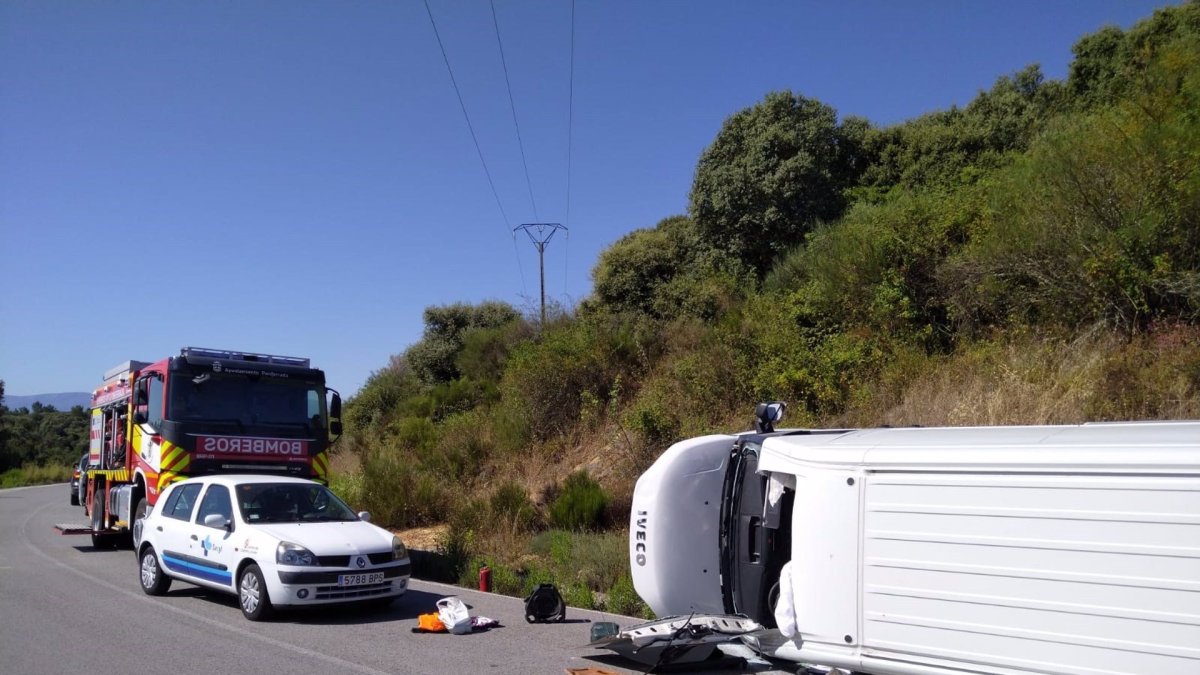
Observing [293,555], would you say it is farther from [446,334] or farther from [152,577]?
[446,334]

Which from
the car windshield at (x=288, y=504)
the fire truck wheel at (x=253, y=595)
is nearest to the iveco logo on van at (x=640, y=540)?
the fire truck wheel at (x=253, y=595)

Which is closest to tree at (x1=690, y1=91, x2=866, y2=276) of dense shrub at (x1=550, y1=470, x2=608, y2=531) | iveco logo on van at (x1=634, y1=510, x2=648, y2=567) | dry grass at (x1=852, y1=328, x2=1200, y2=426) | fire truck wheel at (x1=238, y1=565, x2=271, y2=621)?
dry grass at (x1=852, y1=328, x2=1200, y2=426)

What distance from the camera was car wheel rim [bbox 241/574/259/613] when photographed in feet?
32.6

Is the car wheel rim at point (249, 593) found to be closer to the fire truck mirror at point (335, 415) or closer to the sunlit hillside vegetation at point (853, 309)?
the sunlit hillside vegetation at point (853, 309)

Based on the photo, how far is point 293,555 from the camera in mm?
9836

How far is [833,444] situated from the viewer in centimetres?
634

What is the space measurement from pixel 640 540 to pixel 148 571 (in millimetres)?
7529

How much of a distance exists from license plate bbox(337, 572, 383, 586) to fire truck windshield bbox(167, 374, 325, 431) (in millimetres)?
5407

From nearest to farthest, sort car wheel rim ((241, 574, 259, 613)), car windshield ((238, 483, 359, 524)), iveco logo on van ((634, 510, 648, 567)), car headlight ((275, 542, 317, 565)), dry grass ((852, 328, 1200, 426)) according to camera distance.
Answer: iveco logo on van ((634, 510, 648, 567)) → car headlight ((275, 542, 317, 565)) → car wheel rim ((241, 574, 259, 613)) → car windshield ((238, 483, 359, 524)) → dry grass ((852, 328, 1200, 426))

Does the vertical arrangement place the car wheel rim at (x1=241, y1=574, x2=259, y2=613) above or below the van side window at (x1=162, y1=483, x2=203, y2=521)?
below

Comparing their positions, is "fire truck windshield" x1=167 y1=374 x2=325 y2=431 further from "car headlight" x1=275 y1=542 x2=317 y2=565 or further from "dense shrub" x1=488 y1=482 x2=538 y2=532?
"car headlight" x1=275 y1=542 x2=317 y2=565

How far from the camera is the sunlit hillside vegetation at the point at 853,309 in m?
12.7

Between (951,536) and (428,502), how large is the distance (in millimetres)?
15066

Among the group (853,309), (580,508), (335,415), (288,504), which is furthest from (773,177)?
(288,504)
